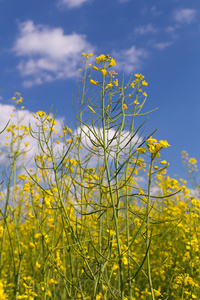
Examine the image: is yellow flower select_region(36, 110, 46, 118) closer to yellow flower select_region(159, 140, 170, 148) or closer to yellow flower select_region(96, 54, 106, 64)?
yellow flower select_region(96, 54, 106, 64)

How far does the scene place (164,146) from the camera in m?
1.39

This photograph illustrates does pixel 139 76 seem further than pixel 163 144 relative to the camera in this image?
Yes

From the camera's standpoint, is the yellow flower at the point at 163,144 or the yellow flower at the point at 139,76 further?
the yellow flower at the point at 139,76

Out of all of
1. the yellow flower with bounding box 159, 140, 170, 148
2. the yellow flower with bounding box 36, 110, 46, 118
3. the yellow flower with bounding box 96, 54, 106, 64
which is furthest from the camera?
the yellow flower with bounding box 36, 110, 46, 118

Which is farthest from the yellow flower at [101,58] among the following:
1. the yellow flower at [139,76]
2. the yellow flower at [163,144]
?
the yellow flower at [163,144]

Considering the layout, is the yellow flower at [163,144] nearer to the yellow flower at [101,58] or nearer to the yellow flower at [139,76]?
the yellow flower at [101,58]

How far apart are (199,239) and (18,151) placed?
94.4 inches

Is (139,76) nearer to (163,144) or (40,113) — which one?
(40,113)

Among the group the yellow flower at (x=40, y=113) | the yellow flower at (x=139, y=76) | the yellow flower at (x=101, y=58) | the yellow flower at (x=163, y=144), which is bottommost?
the yellow flower at (x=163, y=144)

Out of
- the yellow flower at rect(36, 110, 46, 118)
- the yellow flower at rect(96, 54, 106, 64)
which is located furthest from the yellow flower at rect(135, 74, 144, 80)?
the yellow flower at rect(36, 110, 46, 118)

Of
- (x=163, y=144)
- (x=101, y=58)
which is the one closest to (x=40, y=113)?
(x=101, y=58)

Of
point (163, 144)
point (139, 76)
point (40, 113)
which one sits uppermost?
point (139, 76)

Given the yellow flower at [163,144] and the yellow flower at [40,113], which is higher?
the yellow flower at [40,113]

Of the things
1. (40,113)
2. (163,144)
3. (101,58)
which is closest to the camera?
(163,144)
